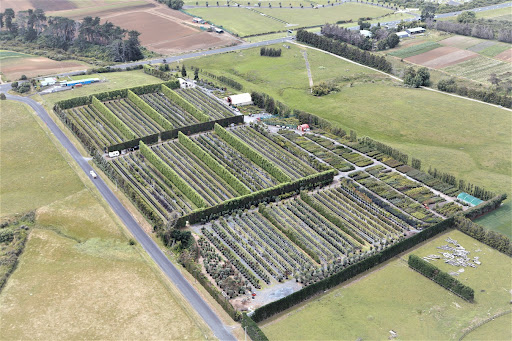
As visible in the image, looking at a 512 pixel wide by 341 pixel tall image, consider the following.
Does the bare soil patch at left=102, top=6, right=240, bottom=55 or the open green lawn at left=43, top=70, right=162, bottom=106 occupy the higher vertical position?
the bare soil patch at left=102, top=6, right=240, bottom=55

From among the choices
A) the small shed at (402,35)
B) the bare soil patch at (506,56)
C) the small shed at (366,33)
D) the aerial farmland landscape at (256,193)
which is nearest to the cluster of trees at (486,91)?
the aerial farmland landscape at (256,193)

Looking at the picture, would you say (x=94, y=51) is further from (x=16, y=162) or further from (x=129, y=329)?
(x=129, y=329)

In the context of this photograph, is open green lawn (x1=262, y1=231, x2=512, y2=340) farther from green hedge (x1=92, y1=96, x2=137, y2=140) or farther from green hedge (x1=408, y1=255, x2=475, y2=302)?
green hedge (x1=92, y1=96, x2=137, y2=140)

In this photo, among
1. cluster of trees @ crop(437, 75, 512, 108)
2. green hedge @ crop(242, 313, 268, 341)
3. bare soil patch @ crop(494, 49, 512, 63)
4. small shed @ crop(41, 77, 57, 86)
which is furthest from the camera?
bare soil patch @ crop(494, 49, 512, 63)

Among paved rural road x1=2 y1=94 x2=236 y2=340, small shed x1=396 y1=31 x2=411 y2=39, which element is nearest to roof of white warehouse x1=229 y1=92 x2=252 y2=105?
paved rural road x1=2 y1=94 x2=236 y2=340

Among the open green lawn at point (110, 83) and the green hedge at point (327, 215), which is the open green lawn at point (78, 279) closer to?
the green hedge at point (327, 215)

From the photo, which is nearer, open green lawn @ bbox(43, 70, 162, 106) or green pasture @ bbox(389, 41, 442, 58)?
open green lawn @ bbox(43, 70, 162, 106)
